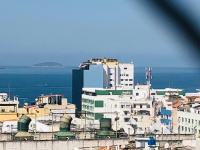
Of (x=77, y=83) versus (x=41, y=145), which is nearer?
(x=41, y=145)

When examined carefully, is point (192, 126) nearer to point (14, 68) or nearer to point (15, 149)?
point (15, 149)

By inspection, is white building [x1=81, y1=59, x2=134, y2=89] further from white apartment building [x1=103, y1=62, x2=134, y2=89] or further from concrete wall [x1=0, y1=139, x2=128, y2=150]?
concrete wall [x1=0, y1=139, x2=128, y2=150]

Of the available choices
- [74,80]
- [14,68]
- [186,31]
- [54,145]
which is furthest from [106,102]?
[14,68]

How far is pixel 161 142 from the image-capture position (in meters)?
9.38

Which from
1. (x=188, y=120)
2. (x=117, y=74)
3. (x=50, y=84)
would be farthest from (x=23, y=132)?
(x=50, y=84)

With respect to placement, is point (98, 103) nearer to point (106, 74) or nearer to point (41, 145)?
point (106, 74)

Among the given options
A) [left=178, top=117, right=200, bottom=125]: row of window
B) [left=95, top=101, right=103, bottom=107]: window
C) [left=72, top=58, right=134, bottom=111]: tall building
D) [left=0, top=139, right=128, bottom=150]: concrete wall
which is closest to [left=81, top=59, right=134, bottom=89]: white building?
[left=72, top=58, right=134, bottom=111]: tall building

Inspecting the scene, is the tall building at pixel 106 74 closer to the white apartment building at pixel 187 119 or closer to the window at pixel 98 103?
the window at pixel 98 103

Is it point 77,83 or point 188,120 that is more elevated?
point 77,83

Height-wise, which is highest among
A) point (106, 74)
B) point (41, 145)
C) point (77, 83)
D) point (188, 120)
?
point (106, 74)

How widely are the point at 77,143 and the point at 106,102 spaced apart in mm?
14814

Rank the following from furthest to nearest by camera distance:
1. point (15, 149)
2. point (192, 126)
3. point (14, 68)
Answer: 1. point (14, 68)
2. point (192, 126)
3. point (15, 149)

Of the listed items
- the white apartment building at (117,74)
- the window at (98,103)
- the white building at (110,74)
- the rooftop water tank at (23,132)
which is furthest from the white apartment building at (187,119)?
the white apartment building at (117,74)

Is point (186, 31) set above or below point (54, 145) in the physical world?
above
